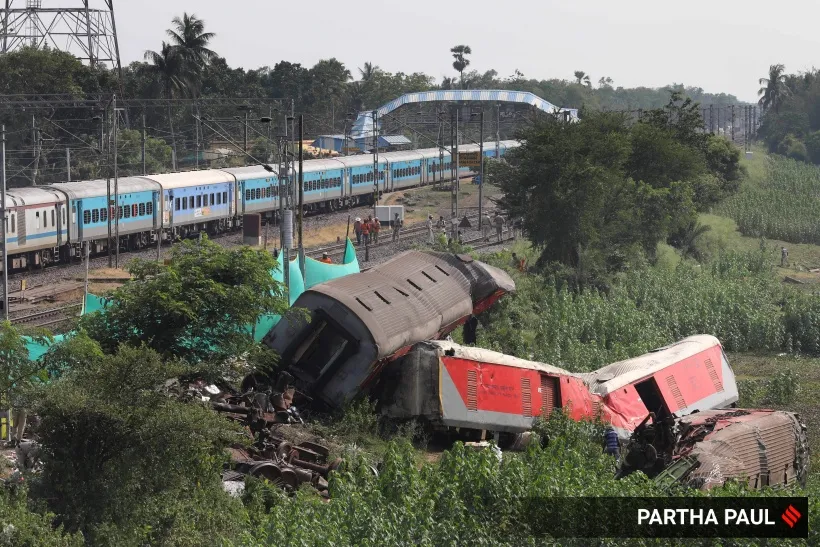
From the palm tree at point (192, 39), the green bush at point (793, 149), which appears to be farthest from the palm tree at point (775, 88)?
the palm tree at point (192, 39)

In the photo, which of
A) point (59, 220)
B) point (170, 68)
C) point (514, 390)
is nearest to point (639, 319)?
point (514, 390)

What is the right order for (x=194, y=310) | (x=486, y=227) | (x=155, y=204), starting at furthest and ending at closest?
(x=486, y=227), (x=155, y=204), (x=194, y=310)

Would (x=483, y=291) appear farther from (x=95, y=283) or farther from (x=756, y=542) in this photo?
(x=95, y=283)

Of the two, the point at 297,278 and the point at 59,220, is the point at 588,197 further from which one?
the point at 59,220

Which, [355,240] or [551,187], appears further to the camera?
[355,240]

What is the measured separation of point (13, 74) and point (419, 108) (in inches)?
2243

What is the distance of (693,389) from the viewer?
79.9ft

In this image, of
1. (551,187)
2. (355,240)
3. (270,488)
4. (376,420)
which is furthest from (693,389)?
Result: (355,240)

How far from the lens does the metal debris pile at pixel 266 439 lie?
17156mm

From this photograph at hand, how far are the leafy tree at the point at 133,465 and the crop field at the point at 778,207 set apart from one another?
54.1 m

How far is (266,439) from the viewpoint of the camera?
61.0 ft

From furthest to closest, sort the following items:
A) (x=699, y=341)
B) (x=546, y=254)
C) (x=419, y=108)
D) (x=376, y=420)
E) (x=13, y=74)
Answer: (x=419, y=108) < (x=13, y=74) < (x=546, y=254) < (x=699, y=341) < (x=376, y=420)

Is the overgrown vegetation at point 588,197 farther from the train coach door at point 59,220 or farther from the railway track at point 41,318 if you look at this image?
the railway track at point 41,318

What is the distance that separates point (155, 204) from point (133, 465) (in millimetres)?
36241
